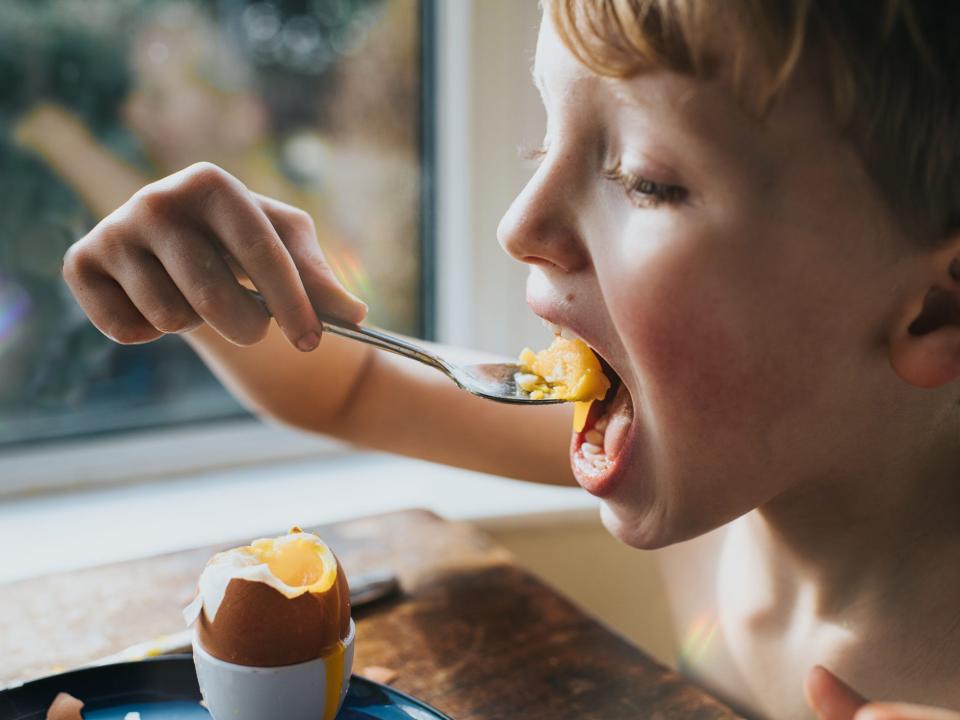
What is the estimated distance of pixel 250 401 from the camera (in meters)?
1.03

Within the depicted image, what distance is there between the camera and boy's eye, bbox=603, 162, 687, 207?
0.59 meters

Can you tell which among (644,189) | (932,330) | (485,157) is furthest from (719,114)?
(485,157)

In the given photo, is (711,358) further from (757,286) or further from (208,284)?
(208,284)

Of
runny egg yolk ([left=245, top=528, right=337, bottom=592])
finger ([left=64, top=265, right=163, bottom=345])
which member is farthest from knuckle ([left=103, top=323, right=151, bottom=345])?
runny egg yolk ([left=245, top=528, right=337, bottom=592])

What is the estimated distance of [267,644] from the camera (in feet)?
1.93

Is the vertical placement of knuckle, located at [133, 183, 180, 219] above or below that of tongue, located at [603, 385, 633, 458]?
above

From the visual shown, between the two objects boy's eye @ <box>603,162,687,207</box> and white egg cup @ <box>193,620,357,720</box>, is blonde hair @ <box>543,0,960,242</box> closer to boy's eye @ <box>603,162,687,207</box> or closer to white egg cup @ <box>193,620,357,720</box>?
boy's eye @ <box>603,162,687,207</box>

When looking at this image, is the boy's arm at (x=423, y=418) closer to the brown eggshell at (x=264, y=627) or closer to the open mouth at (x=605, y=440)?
the open mouth at (x=605, y=440)

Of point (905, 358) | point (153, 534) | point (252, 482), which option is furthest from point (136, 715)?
point (252, 482)

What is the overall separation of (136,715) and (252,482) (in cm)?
84

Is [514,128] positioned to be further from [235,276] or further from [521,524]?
[235,276]

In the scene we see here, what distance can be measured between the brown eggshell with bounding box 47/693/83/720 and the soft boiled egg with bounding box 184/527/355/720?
109 millimetres

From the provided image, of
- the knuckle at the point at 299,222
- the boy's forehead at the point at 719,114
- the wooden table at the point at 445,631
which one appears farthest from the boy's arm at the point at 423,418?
the boy's forehead at the point at 719,114

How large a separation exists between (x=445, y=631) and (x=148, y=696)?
0.76 ft
